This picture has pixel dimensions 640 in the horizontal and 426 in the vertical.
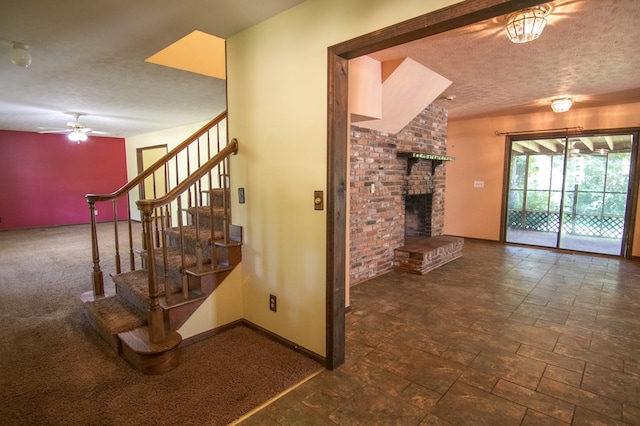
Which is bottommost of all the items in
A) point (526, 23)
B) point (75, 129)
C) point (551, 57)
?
point (75, 129)

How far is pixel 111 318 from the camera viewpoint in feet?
8.72

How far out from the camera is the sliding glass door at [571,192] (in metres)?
5.79

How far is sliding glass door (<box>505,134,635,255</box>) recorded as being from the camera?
579cm

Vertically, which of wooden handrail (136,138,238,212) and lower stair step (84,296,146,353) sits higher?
wooden handrail (136,138,238,212)

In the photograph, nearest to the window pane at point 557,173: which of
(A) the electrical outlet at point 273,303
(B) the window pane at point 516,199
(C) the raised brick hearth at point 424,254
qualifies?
(B) the window pane at point 516,199

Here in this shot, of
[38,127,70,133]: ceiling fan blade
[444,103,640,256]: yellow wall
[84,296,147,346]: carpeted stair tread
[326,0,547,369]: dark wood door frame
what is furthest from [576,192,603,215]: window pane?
[38,127,70,133]: ceiling fan blade

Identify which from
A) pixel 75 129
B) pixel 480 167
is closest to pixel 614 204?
pixel 480 167

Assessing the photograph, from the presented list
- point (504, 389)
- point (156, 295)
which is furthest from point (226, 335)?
point (504, 389)

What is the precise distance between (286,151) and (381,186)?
2.17 metres

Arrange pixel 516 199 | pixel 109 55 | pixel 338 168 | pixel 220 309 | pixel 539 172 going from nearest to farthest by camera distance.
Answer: pixel 338 168, pixel 220 309, pixel 109 55, pixel 539 172, pixel 516 199

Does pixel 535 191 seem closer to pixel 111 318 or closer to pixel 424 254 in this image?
pixel 424 254

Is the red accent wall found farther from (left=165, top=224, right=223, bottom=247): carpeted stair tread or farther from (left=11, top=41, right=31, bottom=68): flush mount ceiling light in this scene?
(left=165, top=224, right=223, bottom=247): carpeted stair tread

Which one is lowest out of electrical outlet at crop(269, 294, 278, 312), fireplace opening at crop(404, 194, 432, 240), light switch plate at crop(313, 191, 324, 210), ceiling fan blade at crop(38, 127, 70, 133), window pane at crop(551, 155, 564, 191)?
electrical outlet at crop(269, 294, 278, 312)

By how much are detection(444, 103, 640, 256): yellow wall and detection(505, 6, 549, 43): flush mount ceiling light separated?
14.2ft
